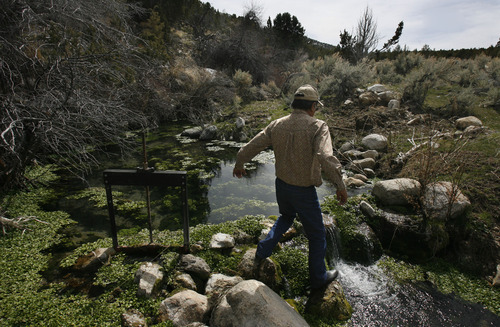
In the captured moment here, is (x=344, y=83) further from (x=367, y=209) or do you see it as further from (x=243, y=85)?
(x=367, y=209)

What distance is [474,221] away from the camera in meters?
4.29

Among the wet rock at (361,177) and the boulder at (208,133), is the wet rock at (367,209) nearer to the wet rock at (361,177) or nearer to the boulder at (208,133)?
the wet rock at (361,177)

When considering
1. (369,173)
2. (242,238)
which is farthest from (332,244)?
(369,173)

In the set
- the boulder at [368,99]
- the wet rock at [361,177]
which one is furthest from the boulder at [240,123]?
the wet rock at [361,177]

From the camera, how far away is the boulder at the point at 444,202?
14.3ft

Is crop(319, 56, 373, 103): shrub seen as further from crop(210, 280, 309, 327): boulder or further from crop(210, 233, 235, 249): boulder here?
crop(210, 280, 309, 327): boulder

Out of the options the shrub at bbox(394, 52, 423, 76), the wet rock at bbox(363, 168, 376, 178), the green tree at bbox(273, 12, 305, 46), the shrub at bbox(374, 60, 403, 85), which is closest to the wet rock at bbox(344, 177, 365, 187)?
the wet rock at bbox(363, 168, 376, 178)

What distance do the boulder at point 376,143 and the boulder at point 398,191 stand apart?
266 centimetres

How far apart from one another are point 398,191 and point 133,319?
456cm

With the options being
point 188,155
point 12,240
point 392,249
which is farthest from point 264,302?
point 188,155

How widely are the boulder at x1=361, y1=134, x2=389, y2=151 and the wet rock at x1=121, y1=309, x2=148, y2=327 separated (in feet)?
22.9

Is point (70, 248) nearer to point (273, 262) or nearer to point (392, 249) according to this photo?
point (273, 262)

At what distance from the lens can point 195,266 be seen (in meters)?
3.21

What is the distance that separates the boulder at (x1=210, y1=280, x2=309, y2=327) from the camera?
2299 mm
